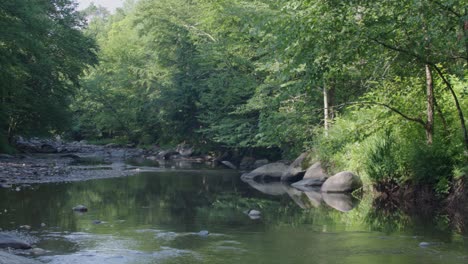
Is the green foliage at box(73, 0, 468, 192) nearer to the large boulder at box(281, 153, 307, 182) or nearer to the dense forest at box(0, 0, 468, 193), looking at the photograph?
the dense forest at box(0, 0, 468, 193)

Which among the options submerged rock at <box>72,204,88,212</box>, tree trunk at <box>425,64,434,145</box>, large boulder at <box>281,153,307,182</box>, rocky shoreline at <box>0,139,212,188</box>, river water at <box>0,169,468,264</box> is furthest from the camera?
large boulder at <box>281,153,307,182</box>

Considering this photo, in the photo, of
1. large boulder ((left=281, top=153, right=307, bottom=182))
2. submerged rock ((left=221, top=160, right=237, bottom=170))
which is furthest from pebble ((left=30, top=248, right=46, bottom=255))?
submerged rock ((left=221, top=160, right=237, bottom=170))

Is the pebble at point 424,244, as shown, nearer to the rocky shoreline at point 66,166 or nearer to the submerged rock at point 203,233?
the submerged rock at point 203,233

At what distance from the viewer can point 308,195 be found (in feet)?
70.0

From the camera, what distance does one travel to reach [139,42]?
5294 cm

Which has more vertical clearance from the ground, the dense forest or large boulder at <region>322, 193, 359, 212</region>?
the dense forest

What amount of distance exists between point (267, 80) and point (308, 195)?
8.67 m

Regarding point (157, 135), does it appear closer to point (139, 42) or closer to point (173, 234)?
point (139, 42)

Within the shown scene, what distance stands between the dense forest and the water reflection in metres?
1.20

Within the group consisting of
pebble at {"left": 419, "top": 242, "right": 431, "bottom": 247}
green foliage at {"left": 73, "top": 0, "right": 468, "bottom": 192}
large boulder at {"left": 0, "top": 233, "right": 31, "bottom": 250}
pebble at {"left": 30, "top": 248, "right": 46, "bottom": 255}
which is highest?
green foliage at {"left": 73, "top": 0, "right": 468, "bottom": 192}

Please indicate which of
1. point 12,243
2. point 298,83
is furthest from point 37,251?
point 298,83

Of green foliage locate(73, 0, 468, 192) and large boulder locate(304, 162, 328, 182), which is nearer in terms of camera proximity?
green foliage locate(73, 0, 468, 192)

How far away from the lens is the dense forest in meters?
12.6

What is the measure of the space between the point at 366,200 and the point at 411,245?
7601 millimetres
